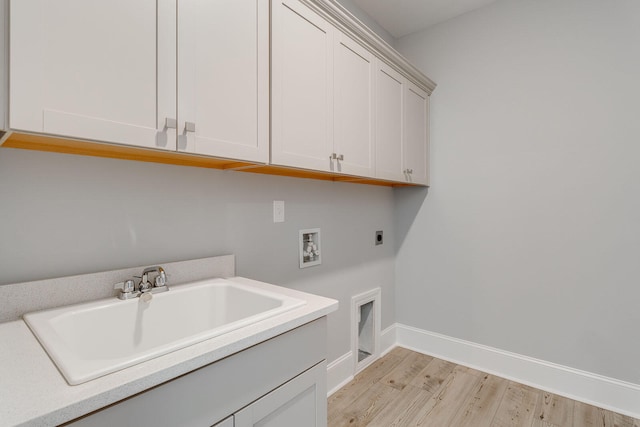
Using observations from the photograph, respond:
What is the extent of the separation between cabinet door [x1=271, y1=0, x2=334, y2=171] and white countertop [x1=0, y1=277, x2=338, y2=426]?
748mm

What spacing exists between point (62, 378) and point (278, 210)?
3.90 ft

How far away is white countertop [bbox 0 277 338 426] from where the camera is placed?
0.52 meters

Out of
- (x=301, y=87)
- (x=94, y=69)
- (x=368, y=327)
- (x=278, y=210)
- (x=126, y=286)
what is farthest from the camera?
(x=368, y=327)

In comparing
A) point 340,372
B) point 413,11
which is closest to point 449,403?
point 340,372

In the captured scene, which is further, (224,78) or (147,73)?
(224,78)

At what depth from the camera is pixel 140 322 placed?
107 cm

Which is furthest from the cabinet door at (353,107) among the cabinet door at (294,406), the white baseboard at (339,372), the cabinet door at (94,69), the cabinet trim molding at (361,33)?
the white baseboard at (339,372)

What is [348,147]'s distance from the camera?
1699 millimetres

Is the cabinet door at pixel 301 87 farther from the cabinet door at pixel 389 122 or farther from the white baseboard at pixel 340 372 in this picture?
the white baseboard at pixel 340 372

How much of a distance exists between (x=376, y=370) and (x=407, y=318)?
0.59m

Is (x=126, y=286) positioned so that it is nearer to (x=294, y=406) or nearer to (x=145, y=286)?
(x=145, y=286)

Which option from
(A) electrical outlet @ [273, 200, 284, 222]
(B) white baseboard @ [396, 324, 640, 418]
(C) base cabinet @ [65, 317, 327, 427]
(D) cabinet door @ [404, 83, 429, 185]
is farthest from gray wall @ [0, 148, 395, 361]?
(B) white baseboard @ [396, 324, 640, 418]

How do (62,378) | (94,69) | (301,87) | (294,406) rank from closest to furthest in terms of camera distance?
1. (62,378)
2. (94,69)
3. (294,406)
4. (301,87)

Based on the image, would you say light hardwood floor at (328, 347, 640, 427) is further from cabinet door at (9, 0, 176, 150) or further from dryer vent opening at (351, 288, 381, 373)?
cabinet door at (9, 0, 176, 150)
